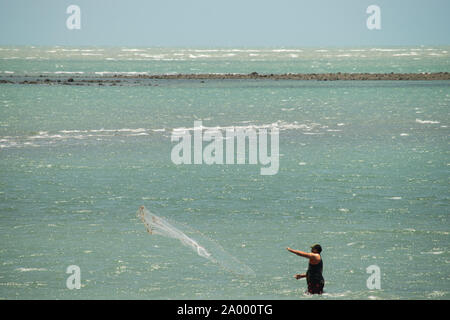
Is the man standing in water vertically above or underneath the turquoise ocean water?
above

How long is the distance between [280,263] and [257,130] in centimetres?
3571

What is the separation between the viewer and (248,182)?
119 feet

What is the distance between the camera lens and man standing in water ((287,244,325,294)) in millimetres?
18625

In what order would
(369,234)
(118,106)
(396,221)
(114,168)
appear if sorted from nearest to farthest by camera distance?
(369,234) → (396,221) → (114,168) → (118,106)

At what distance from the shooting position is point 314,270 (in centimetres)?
1917

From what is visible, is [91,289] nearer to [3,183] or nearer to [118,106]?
[3,183]

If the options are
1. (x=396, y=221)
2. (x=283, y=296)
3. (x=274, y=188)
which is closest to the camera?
(x=283, y=296)

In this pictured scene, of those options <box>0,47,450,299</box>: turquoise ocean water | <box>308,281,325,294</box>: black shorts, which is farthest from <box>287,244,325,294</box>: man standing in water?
<box>0,47,450,299</box>: turquoise ocean water

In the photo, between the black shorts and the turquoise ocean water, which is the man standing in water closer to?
the black shorts

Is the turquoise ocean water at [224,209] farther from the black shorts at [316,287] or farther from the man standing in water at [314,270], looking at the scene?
the man standing in water at [314,270]

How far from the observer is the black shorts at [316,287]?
1966 centimetres

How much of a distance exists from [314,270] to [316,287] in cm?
78

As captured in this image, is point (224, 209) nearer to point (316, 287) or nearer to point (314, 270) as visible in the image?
point (316, 287)
